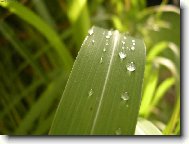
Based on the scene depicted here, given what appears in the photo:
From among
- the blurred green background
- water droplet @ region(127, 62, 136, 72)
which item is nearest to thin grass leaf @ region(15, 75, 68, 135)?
the blurred green background

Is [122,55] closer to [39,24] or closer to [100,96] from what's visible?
[100,96]

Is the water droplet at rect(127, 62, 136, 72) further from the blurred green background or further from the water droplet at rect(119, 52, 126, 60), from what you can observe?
the blurred green background

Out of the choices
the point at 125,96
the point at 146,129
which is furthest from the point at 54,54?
the point at 125,96

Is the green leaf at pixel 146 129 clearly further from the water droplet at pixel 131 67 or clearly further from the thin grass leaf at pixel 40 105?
the thin grass leaf at pixel 40 105

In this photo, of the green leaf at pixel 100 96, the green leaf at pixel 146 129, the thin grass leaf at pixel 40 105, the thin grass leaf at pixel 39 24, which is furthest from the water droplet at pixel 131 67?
the thin grass leaf at pixel 40 105

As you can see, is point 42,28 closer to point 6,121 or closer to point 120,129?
point 6,121

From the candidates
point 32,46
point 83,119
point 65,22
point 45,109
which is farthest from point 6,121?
point 83,119
